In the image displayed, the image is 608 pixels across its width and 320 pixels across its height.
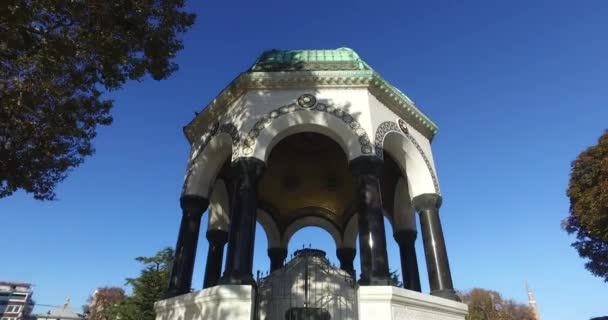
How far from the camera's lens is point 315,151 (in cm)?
1458

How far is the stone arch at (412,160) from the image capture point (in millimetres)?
11164

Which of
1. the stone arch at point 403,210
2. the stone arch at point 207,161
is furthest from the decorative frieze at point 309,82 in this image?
the stone arch at point 403,210

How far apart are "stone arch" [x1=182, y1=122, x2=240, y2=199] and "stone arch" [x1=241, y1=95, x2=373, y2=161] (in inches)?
56.8

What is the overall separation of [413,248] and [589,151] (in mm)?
15902

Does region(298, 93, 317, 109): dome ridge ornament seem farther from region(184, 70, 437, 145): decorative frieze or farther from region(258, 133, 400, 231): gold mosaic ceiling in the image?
region(258, 133, 400, 231): gold mosaic ceiling

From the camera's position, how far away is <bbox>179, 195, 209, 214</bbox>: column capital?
11.1 m

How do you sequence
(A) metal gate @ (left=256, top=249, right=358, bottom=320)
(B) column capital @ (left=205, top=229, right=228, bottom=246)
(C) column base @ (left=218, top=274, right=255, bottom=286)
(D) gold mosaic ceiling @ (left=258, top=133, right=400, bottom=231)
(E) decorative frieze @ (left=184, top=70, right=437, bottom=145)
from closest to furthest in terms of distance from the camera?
(C) column base @ (left=218, top=274, right=255, bottom=286)
(A) metal gate @ (left=256, top=249, right=358, bottom=320)
(E) decorative frieze @ (left=184, top=70, right=437, bottom=145)
(B) column capital @ (left=205, top=229, right=228, bottom=246)
(D) gold mosaic ceiling @ (left=258, top=133, right=400, bottom=231)

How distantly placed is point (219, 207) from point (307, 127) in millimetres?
5292

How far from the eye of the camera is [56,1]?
20.8 ft

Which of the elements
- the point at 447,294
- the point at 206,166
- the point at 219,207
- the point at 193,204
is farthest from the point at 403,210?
the point at 193,204

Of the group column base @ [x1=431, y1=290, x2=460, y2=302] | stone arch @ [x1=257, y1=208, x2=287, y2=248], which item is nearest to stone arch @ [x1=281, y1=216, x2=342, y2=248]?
stone arch @ [x1=257, y1=208, x2=287, y2=248]

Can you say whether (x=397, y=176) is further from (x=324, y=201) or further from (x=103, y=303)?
(x=103, y=303)

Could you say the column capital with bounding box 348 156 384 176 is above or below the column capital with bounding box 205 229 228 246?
above

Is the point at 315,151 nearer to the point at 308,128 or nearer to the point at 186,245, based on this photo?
the point at 308,128
